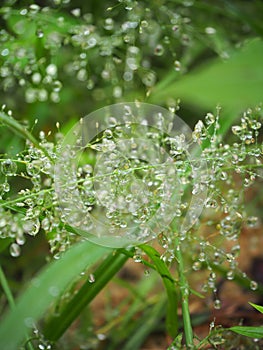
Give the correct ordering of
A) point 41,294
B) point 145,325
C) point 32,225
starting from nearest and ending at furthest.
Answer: point 41,294, point 32,225, point 145,325

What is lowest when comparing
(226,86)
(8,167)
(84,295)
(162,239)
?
(84,295)

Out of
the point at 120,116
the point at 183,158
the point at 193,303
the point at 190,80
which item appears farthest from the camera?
the point at 193,303

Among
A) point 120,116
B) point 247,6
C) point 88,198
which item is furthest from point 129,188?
point 247,6

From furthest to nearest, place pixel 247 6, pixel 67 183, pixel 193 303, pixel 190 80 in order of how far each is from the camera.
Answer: pixel 247 6
pixel 193 303
pixel 67 183
pixel 190 80

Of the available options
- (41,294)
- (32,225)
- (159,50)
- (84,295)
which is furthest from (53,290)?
(159,50)

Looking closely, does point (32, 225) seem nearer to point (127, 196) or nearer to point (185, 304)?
point (127, 196)

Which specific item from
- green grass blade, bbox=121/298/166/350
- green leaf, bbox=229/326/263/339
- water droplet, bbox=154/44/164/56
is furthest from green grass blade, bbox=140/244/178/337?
water droplet, bbox=154/44/164/56

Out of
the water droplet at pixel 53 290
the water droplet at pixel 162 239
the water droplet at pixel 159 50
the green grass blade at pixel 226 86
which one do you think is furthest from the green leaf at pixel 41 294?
the water droplet at pixel 159 50

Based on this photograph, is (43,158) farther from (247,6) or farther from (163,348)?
(247,6)
